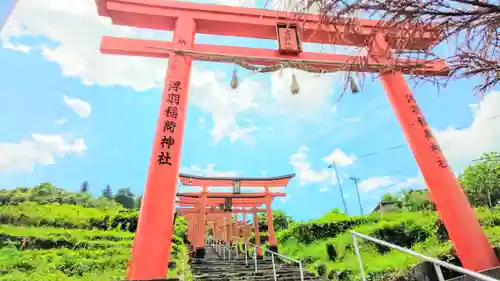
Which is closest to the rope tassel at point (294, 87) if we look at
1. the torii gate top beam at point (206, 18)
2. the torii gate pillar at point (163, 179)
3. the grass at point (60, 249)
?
the torii gate top beam at point (206, 18)

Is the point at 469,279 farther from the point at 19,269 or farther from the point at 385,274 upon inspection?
the point at 19,269

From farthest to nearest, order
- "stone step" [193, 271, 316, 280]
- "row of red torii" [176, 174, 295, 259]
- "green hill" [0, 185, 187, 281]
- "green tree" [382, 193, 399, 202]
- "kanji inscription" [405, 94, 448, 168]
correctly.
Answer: "green tree" [382, 193, 399, 202], "row of red torii" [176, 174, 295, 259], "stone step" [193, 271, 316, 280], "green hill" [0, 185, 187, 281], "kanji inscription" [405, 94, 448, 168]

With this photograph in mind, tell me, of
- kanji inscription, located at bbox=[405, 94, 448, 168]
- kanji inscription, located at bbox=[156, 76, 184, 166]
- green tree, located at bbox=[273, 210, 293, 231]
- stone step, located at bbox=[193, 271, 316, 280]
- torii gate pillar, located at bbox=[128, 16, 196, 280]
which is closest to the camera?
torii gate pillar, located at bbox=[128, 16, 196, 280]

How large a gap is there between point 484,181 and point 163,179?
9743 mm

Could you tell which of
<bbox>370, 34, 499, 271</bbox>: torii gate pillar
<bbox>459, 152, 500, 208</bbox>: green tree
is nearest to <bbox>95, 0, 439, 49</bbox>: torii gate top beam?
<bbox>370, 34, 499, 271</bbox>: torii gate pillar

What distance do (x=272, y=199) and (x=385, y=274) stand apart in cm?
857

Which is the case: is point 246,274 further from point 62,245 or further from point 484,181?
point 484,181

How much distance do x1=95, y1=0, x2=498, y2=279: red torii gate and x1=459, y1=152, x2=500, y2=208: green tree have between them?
17.2 ft

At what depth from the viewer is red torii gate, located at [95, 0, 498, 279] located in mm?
4031

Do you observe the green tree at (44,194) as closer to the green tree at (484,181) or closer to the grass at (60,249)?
the grass at (60,249)

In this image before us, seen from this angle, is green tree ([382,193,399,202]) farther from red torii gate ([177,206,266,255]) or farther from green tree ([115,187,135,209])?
green tree ([115,187,135,209])

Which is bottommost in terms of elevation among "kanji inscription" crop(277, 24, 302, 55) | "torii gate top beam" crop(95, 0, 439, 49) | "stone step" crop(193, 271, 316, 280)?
"stone step" crop(193, 271, 316, 280)

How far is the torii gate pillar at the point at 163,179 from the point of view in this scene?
381 centimetres

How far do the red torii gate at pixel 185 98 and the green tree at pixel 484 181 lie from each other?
17.2 ft
